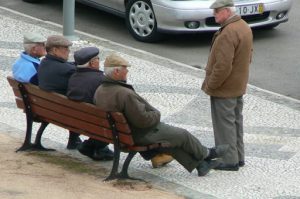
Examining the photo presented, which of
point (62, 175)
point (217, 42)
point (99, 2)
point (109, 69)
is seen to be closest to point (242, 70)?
point (217, 42)

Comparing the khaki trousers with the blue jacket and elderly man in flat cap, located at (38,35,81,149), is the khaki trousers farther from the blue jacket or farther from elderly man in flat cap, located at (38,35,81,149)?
the blue jacket

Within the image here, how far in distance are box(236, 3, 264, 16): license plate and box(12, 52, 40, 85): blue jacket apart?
4830mm

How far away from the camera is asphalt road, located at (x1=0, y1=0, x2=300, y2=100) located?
12562 mm

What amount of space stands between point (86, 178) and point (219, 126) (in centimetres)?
135

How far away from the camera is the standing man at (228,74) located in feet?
29.2

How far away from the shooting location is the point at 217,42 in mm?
8906

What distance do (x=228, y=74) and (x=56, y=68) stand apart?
62.0 inches

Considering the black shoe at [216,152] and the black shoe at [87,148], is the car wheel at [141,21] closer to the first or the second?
the black shoe at [87,148]

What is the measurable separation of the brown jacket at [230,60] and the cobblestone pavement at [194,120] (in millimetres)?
790

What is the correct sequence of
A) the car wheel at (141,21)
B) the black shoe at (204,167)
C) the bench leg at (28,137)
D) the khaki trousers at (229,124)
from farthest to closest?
the car wheel at (141,21), the bench leg at (28,137), the khaki trousers at (229,124), the black shoe at (204,167)

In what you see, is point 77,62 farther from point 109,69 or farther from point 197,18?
point 197,18

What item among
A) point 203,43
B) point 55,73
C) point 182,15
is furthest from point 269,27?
point 55,73

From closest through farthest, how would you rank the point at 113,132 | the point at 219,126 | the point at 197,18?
the point at 113,132 → the point at 219,126 → the point at 197,18

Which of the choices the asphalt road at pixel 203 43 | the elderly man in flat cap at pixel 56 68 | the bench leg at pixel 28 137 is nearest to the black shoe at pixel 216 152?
the elderly man in flat cap at pixel 56 68
